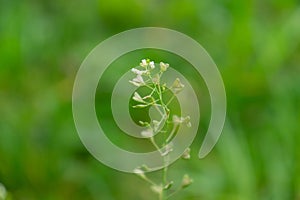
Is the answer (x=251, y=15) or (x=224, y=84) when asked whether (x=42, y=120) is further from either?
(x=251, y=15)

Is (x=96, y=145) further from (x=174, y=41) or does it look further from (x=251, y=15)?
(x=251, y=15)

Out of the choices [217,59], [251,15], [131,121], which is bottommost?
[131,121]

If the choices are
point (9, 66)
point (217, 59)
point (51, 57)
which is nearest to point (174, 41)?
point (217, 59)

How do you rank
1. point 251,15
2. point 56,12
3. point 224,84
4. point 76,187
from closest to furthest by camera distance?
point 76,187 → point 224,84 → point 251,15 → point 56,12

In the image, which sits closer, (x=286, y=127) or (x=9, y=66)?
(x=286, y=127)

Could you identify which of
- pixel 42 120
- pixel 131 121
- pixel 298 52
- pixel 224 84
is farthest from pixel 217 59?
pixel 42 120

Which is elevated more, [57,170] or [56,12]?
[56,12]

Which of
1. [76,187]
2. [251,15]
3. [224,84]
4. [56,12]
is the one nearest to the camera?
[76,187]
